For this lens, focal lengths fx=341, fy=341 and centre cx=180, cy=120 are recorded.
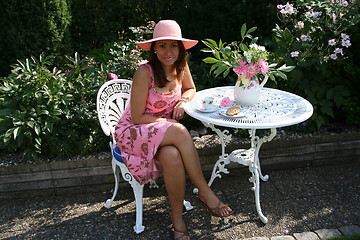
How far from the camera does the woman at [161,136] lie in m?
2.30

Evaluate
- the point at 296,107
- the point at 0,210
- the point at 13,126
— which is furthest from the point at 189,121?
the point at 0,210

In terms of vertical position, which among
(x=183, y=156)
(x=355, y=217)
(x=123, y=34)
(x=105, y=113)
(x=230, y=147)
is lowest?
(x=355, y=217)

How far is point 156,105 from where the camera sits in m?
2.48

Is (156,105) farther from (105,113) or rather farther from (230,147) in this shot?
(230,147)

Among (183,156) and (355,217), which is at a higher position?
(183,156)

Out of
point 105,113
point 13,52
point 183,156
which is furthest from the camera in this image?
point 13,52

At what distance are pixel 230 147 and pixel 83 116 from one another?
4.29 feet

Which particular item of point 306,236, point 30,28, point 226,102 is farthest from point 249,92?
point 30,28

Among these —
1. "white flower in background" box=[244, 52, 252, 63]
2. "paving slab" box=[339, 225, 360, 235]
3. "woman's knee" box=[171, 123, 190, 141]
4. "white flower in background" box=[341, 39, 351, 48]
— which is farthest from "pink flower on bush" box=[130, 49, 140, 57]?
"paving slab" box=[339, 225, 360, 235]

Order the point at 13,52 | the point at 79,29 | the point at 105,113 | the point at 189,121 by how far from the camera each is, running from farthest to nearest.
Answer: the point at 79,29, the point at 13,52, the point at 189,121, the point at 105,113

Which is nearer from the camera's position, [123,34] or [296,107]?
[296,107]

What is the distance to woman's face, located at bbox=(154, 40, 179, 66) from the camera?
7.74 feet

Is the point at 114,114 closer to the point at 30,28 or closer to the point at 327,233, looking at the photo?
the point at 30,28

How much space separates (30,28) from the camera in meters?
3.65
